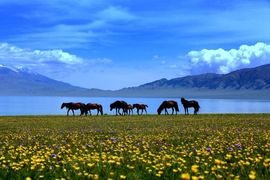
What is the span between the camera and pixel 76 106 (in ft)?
230

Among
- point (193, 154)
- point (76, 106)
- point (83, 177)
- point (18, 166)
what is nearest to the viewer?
point (83, 177)

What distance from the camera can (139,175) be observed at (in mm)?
10070

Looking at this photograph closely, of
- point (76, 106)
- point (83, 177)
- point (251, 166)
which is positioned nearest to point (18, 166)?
point (83, 177)

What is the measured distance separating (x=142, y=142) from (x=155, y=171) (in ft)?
24.0

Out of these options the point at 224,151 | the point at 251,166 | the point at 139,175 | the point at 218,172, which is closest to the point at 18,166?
the point at 139,175

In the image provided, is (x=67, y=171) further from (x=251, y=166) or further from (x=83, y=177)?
(x=251, y=166)

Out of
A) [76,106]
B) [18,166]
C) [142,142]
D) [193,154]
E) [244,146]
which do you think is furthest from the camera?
[76,106]

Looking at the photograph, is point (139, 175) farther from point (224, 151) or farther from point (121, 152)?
point (224, 151)

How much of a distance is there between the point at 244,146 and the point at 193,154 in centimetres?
288

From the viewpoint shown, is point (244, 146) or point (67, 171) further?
point (244, 146)

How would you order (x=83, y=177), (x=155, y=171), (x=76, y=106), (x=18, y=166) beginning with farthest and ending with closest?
(x=76, y=106) → (x=18, y=166) → (x=155, y=171) → (x=83, y=177)

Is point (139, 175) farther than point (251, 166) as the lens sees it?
No

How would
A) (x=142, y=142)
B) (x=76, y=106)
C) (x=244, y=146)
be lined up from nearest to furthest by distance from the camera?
(x=244, y=146) < (x=142, y=142) < (x=76, y=106)

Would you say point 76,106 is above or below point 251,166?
above
